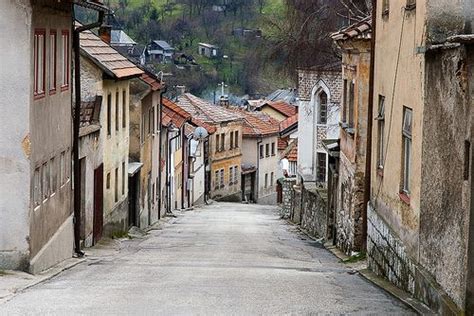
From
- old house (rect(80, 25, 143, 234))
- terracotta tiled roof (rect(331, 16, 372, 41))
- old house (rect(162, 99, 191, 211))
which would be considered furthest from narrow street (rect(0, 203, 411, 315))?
old house (rect(162, 99, 191, 211))

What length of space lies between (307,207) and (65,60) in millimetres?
19388

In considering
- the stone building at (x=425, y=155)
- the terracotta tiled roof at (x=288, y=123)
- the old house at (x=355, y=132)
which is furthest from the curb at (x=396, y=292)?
the terracotta tiled roof at (x=288, y=123)

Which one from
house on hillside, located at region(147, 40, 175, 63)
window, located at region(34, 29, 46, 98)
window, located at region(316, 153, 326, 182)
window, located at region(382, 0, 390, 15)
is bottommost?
window, located at region(316, 153, 326, 182)

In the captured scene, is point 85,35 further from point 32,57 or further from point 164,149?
point 164,149

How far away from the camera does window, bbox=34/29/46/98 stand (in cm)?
1781

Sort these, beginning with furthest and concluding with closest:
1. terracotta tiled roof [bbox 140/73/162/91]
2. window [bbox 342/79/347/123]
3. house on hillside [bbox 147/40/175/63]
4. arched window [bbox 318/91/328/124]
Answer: house on hillside [bbox 147/40/175/63] → arched window [bbox 318/91/328/124] → terracotta tiled roof [bbox 140/73/162/91] → window [bbox 342/79/347/123]

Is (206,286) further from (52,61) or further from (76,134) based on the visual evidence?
(76,134)

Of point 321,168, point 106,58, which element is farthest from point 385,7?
point 321,168

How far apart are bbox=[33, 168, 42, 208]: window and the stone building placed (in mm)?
5968

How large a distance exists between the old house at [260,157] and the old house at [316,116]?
114 ft

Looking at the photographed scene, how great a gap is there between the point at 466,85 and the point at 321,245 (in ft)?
63.1

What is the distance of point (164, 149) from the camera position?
49.2m

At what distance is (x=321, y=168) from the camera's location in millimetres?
49438

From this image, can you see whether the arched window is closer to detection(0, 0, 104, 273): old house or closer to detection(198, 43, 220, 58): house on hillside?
detection(0, 0, 104, 273): old house
